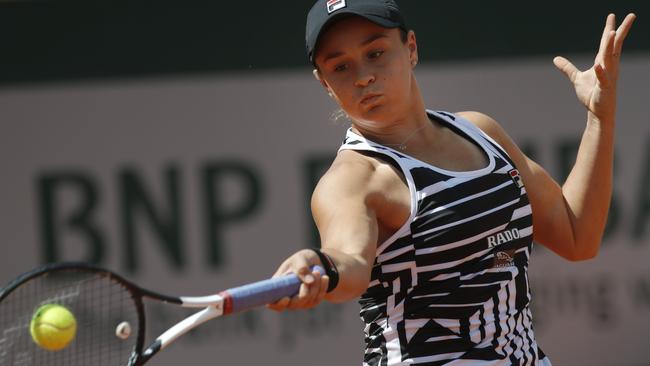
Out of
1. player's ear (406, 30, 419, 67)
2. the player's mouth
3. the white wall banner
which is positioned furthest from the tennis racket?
the white wall banner

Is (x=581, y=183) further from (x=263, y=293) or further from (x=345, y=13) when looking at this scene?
(x=263, y=293)

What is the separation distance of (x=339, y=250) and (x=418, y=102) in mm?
630

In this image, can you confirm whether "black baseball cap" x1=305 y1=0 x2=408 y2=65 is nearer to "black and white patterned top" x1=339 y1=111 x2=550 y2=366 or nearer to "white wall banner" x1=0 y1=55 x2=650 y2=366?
"black and white patterned top" x1=339 y1=111 x2=550 y2=366

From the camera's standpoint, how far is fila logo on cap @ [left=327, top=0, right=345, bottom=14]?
2.90 metres

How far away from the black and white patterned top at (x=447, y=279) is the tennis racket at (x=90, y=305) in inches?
15.5

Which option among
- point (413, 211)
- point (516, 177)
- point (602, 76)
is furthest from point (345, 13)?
point (602, 76)

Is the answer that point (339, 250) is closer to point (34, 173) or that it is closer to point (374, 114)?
Answer: point (374, 114)

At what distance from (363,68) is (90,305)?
0.91 metres

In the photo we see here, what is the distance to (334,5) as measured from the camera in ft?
9.55

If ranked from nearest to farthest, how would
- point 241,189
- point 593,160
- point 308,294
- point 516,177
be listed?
point 308,294
point 516,177
point 593,160
point 241,189

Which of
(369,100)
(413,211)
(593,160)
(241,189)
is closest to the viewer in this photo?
(413,211)

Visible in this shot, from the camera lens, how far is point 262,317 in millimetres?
6199

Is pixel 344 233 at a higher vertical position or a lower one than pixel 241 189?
lower

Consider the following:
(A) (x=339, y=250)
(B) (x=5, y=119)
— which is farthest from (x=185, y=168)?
(A) (x=339, y=250)
